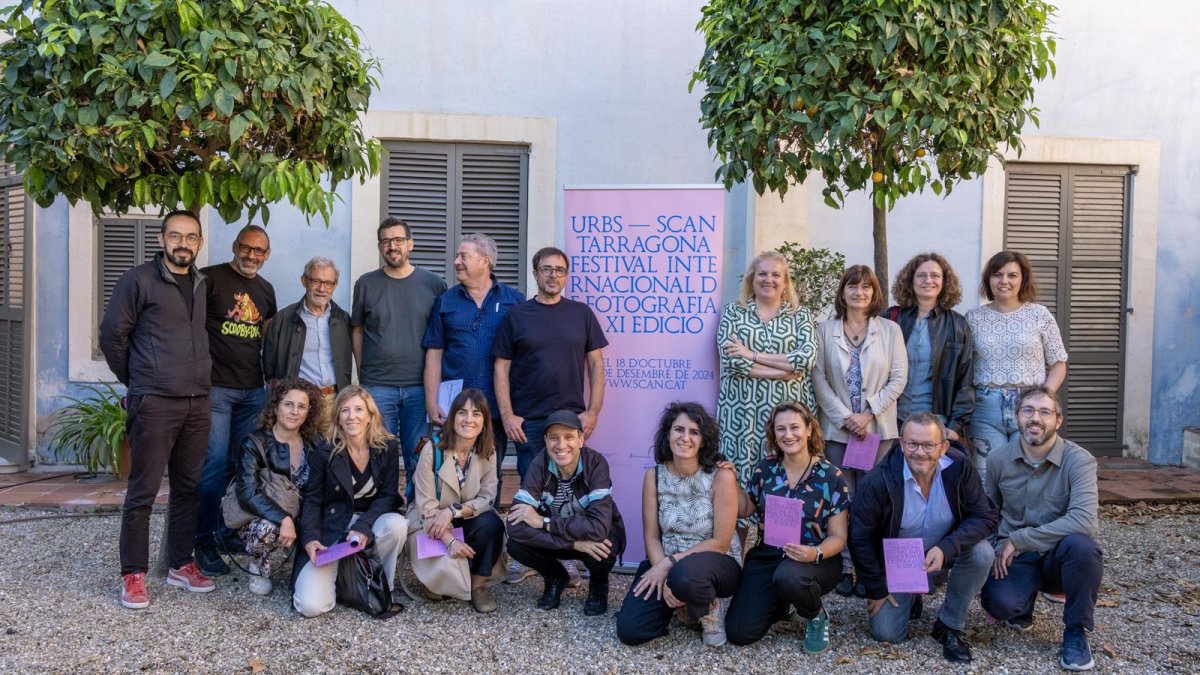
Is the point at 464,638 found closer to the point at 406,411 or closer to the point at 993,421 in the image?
the point at 406,411

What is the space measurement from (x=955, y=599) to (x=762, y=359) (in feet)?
4.51

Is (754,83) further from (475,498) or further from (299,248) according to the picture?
(299,248)

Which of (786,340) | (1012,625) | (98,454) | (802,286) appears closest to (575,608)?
(786,340)

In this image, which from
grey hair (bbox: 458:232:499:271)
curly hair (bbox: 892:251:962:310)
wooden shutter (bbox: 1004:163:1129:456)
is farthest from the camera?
wooden shutter (bbox: 1004:163:1129:456)

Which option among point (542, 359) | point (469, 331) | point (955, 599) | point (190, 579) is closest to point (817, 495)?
point (955, 599)

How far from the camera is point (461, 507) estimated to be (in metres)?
4.47

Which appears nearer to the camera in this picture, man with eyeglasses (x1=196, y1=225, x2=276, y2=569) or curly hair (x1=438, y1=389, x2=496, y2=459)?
curly hair (x1=438, y1=389, x2=496, y2=459)

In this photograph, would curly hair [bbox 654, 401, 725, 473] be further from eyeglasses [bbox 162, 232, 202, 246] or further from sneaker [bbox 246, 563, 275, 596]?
eyeglasses [bbox 162, 232, 202, 246]

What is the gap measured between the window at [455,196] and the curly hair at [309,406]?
108 inches

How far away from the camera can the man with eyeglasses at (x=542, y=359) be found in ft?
15.6

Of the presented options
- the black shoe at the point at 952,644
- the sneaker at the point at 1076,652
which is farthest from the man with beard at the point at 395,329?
the sneaker at the point at 1076,652

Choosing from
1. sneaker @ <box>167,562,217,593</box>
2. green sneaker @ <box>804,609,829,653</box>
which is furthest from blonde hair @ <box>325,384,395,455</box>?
green sneaker @ <box>804,609,829,653</box>

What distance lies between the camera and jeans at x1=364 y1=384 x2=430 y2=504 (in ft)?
16.7

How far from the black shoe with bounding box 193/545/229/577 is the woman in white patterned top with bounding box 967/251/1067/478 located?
387 cm
